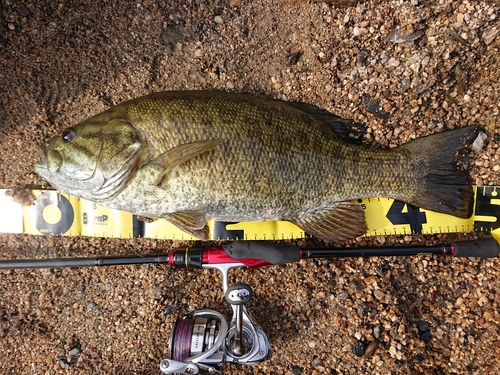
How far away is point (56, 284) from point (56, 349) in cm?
48

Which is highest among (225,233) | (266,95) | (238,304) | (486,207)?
(266,95)

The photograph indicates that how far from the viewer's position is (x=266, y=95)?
8.68 ft

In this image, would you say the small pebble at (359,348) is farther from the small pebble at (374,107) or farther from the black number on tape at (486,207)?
the small pebble at (374,107)

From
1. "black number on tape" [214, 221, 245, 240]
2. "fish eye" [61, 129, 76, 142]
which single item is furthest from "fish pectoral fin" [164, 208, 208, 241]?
"fish eye" [61, 129, 76, 142]

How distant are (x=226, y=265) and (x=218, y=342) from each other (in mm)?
487

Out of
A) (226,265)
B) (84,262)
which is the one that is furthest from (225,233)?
(84,262)

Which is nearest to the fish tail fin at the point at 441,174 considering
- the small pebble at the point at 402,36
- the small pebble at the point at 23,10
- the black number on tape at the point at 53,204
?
the small pebble at the point at 402,36

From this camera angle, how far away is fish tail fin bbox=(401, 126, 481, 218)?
2393 millimetres

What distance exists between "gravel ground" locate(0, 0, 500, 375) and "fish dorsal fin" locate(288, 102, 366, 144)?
10 centimetres

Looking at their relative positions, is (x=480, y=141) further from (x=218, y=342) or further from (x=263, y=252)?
(x=218, y=342)

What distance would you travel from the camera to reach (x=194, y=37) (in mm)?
2645

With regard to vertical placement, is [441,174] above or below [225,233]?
above

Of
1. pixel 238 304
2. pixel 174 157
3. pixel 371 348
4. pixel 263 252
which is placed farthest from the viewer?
pixel 371 348

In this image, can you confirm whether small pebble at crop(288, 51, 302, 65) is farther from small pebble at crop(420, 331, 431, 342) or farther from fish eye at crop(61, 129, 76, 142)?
small pebble at crop(420, 331, 431, 342)
